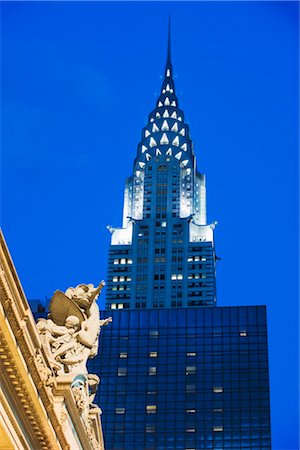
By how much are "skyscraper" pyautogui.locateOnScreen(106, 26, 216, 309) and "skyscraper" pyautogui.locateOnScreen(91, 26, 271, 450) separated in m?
0.22

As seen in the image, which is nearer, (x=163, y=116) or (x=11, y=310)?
(x=11, y=310)

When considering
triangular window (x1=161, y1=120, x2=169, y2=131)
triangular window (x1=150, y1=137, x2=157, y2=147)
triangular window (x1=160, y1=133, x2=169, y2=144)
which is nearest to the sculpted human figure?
triangular window (x1=150, y1=137, x2=157, y2=147)

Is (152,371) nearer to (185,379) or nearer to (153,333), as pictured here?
(185,379)

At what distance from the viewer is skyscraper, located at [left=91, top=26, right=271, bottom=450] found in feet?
401

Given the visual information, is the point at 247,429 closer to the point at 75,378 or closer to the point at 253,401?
the point at 253,401

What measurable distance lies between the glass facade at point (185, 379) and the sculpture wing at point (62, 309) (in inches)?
3666

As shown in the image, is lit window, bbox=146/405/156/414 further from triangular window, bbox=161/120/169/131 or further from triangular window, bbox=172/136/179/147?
triangular window, bbox=161/120/169/131

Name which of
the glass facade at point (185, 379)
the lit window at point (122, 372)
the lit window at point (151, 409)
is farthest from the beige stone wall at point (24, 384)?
the lit window at point (122, 372)

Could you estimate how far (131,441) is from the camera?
122m

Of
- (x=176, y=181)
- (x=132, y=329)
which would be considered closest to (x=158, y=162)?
(x=176, y=181)

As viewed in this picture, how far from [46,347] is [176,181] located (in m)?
142

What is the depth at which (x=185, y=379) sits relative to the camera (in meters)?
128

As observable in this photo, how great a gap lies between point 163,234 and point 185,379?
39.0 meters

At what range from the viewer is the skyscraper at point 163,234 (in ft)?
507
